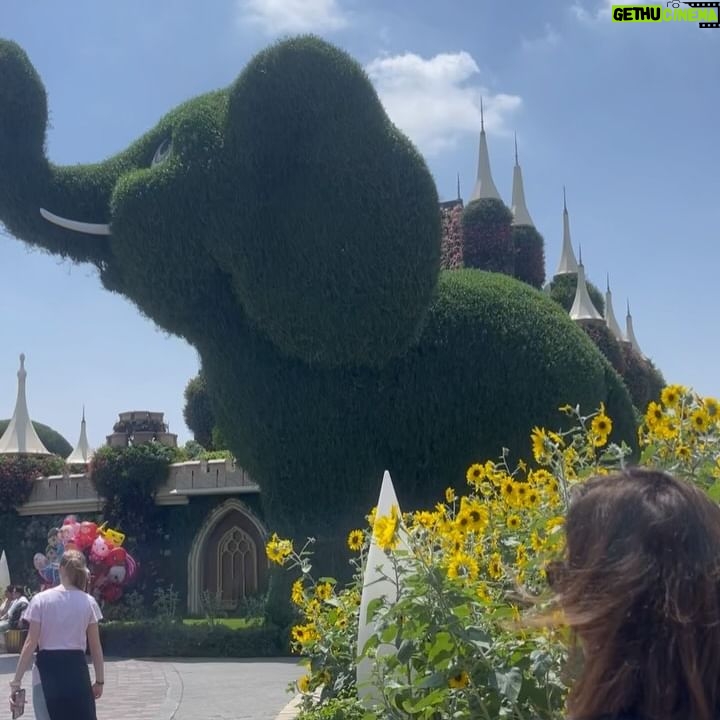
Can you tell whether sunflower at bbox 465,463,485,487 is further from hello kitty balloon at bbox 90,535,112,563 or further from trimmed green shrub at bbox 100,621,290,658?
hello kitty balloon at bbox 90,535,112,563

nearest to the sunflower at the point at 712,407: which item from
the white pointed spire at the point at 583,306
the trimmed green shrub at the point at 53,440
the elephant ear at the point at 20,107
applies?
the elephant ear at the point at 20,107

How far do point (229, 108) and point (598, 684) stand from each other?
10147 millimetres

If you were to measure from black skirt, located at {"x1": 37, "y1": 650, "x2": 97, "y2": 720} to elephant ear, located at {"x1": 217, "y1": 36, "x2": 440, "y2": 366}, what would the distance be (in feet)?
19.9

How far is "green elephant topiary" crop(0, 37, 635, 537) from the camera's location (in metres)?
10.7

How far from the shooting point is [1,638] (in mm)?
14594

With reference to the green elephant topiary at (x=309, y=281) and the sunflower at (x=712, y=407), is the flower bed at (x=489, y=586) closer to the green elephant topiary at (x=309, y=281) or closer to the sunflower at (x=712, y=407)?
the sunflower at (x=712, y=407)

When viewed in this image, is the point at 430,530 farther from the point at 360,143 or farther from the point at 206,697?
the point at 360,143

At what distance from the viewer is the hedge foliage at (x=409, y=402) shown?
35.7 ft

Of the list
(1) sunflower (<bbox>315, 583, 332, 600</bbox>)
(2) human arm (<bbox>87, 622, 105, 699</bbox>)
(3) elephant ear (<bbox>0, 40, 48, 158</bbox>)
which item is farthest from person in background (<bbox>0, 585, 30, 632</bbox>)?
(1) sunflower (<bbox>315, 583, 332, 600</bbox>)

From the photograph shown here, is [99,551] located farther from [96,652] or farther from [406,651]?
[406,651]

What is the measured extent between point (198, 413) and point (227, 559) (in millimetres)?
5934

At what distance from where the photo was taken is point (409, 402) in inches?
432

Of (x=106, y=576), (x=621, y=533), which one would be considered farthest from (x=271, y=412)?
(x=621, y=533)

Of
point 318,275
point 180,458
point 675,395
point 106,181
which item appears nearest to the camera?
point 675,395
